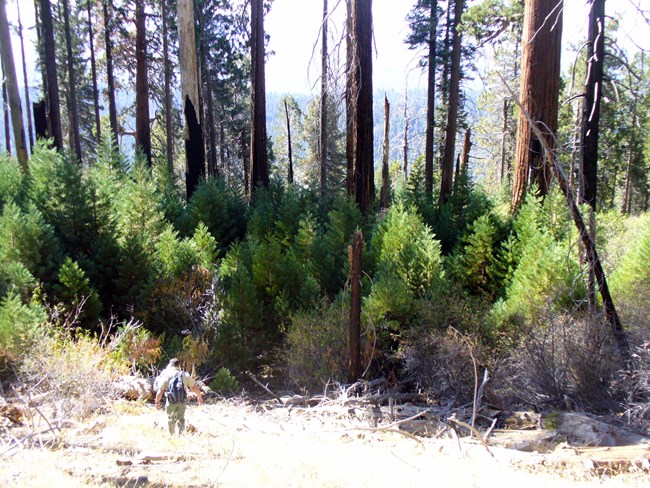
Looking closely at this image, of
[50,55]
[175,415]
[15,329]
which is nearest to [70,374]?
[15,329]

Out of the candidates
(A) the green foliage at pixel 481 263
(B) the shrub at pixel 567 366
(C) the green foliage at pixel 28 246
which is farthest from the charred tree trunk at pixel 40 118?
(B) the shrub at pixel 567 366

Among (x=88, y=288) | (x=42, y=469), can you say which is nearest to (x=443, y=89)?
(x=88, y=288)

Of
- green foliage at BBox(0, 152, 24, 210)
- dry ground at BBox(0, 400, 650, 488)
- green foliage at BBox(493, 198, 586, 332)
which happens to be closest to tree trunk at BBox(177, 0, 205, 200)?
green foliage at BBox(0, 152, 24, 210)

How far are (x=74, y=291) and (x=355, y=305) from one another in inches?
207

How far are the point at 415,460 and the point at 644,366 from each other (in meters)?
3.28

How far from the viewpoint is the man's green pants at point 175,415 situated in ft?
19.7

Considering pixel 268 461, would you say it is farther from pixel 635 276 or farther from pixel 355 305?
pixel 635 276

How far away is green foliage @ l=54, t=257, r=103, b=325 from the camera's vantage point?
965cm

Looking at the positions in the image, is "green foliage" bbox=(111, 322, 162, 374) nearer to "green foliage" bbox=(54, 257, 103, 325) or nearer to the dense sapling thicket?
the dense sapling thicket

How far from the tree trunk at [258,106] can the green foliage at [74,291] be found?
27.9 ft

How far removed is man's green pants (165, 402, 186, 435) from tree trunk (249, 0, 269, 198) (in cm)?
1221

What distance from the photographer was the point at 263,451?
5.75 m

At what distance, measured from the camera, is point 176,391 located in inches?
235

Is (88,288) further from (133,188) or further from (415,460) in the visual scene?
(415,460)
